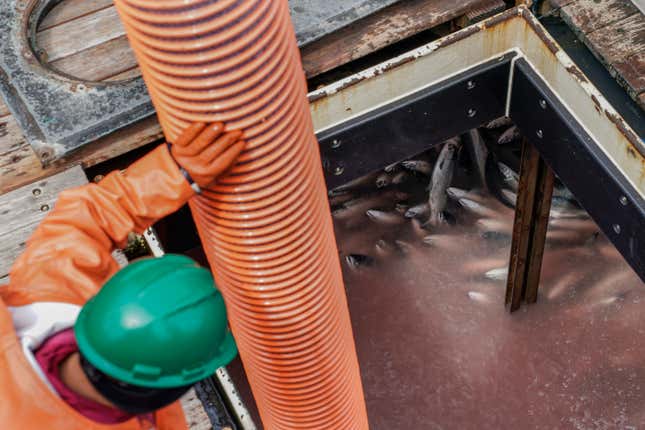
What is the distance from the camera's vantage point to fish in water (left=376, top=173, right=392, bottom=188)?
662 cm

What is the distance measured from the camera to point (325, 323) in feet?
9.69

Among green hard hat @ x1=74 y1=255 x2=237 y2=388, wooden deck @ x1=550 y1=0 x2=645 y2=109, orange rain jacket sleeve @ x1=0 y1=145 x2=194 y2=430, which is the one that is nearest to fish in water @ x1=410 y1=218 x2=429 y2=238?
wooden deck @ x1=550 y1=0 x2=645 y2=109

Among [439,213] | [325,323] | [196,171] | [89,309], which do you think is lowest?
[439,213]

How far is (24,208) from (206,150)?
2.00 m

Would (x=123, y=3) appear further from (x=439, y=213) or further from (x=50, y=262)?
(x=439, y=213)

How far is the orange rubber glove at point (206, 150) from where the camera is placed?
2.33 m

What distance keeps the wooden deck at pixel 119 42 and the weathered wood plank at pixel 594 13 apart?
0.56 m

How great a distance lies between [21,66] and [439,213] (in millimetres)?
3349

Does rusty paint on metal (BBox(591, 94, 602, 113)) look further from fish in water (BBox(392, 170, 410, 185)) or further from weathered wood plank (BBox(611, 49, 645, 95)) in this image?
fish in water (BBox(392, 170, 410, 185))

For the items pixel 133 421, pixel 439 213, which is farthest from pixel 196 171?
pixel 439 213

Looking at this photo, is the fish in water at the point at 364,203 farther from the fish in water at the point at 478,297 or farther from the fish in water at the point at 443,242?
the fish in water at the point at 478,297

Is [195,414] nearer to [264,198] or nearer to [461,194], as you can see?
[264,198]

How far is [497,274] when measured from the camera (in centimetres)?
604

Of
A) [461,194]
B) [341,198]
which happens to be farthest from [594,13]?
[341,198]
